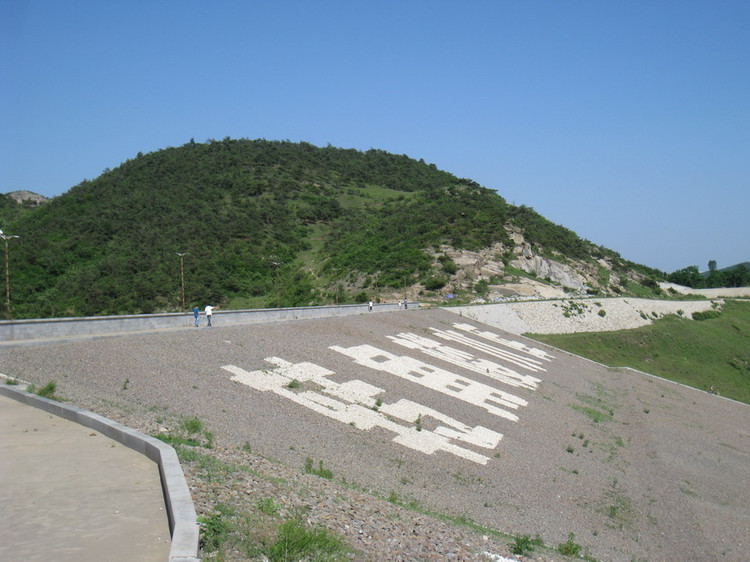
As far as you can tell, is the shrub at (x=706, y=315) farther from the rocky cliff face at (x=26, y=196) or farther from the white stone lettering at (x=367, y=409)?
the rocky cliff face at (x=26, y=196)

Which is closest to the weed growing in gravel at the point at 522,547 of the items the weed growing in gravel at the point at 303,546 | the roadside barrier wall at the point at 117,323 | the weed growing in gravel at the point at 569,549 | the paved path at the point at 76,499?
the weed growing in gravel at the point at 569,549

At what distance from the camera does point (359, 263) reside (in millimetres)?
72188

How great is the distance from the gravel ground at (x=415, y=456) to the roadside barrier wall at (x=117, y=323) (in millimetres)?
1865

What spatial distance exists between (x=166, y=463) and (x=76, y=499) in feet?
3.76

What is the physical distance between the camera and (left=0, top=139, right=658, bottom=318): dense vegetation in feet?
218

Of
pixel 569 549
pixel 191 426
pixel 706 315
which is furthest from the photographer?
pixel 706 315

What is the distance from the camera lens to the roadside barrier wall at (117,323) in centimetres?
1905

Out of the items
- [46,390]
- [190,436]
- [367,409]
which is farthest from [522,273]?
[190,436]

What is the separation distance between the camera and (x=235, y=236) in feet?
288

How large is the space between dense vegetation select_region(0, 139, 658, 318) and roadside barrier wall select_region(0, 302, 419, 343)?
25.2 metres

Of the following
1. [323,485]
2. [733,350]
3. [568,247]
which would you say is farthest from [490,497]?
[568,247]

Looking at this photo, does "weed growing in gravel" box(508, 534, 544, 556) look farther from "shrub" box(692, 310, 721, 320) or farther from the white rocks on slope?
"shrub" box(692, 310, 721, 320)

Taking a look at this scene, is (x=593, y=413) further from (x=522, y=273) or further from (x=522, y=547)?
(x=522, y=273)

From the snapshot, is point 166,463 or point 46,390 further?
point 46,390
